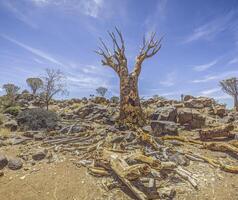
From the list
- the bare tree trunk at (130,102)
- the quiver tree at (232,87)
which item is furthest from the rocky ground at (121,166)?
the quiver tree at (232,87)

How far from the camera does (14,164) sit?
596 cm

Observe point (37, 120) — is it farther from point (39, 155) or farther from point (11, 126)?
point (39, 155)

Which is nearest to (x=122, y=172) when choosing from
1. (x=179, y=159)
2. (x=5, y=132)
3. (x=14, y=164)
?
(x=179, y=159)

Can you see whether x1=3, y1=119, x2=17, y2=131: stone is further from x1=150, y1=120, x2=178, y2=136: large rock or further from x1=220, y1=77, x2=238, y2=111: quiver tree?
x1=220, y1=77, x2=238, y2=111: quiver tree

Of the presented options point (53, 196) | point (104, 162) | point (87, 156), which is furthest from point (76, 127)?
point (53, 196)

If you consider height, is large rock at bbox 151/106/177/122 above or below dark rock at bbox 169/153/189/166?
above

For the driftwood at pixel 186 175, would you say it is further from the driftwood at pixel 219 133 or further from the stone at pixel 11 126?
the stone at pixel 11 126

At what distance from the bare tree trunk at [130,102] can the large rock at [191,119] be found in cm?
219

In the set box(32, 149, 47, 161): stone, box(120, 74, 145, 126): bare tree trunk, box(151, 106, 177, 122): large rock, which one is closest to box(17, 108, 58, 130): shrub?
box(120, 74, 145, 126): bare tree trunk

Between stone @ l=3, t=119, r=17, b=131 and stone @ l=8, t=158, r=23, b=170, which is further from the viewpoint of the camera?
stone @ l=3, t=119, r=17, b=131

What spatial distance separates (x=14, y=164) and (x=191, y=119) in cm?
866

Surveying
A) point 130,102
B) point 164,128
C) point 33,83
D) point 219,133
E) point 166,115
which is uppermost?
point 33,83

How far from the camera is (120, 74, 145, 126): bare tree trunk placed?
1058 centimetres

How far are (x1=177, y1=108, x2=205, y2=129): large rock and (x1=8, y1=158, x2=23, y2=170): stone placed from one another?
8.21 m
